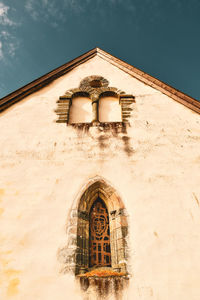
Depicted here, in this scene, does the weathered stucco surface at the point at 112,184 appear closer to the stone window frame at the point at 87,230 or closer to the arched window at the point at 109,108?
the stone window frame at the point at 87,230

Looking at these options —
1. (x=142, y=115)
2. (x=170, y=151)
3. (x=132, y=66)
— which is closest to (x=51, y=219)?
(x=170, y=151)

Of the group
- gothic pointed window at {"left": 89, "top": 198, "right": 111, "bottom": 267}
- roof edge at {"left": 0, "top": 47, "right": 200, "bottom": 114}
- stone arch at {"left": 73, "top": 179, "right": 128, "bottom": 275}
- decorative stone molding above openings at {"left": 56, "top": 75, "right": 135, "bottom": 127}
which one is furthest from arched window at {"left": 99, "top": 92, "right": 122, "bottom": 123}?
gothic pointed window at {"left": 89, "top": 198, "right": 111, "bottom": 267}

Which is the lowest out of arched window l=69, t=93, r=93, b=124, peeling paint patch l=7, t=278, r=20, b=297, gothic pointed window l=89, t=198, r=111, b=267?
peeling paint patch l=7, t=278, r=20, b=297

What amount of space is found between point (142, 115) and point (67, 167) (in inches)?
99.2

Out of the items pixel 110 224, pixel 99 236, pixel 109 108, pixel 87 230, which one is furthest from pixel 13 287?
pixel 109 108

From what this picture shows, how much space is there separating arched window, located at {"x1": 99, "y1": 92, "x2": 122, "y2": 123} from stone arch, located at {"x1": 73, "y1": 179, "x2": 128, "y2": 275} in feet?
7.12

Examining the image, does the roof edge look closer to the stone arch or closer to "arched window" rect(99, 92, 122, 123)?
"arched window" rect(99, 92, 122, 123)

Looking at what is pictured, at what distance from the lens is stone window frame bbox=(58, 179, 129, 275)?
3525 millimetres

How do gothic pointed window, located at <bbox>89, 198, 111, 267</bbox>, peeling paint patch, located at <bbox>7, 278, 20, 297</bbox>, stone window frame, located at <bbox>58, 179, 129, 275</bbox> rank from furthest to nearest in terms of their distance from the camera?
gothic pointed window, located at <bbox>89, 198, 111, 267</bbox> < stone window frame, located at <bbox>58, 179, 129, 275</bbox> < peeling paint patch, located at <bbox>7, 278, 20, 297</bbox>

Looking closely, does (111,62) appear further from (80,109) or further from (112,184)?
(112,184)

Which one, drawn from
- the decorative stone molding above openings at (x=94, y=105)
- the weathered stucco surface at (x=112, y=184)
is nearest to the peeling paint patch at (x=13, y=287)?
the weathered stucco surface at (x=112, y=184)

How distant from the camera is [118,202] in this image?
413 cm

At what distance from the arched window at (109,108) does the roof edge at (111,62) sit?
123 cm

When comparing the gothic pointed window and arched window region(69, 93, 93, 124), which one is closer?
the gothic pointed window
